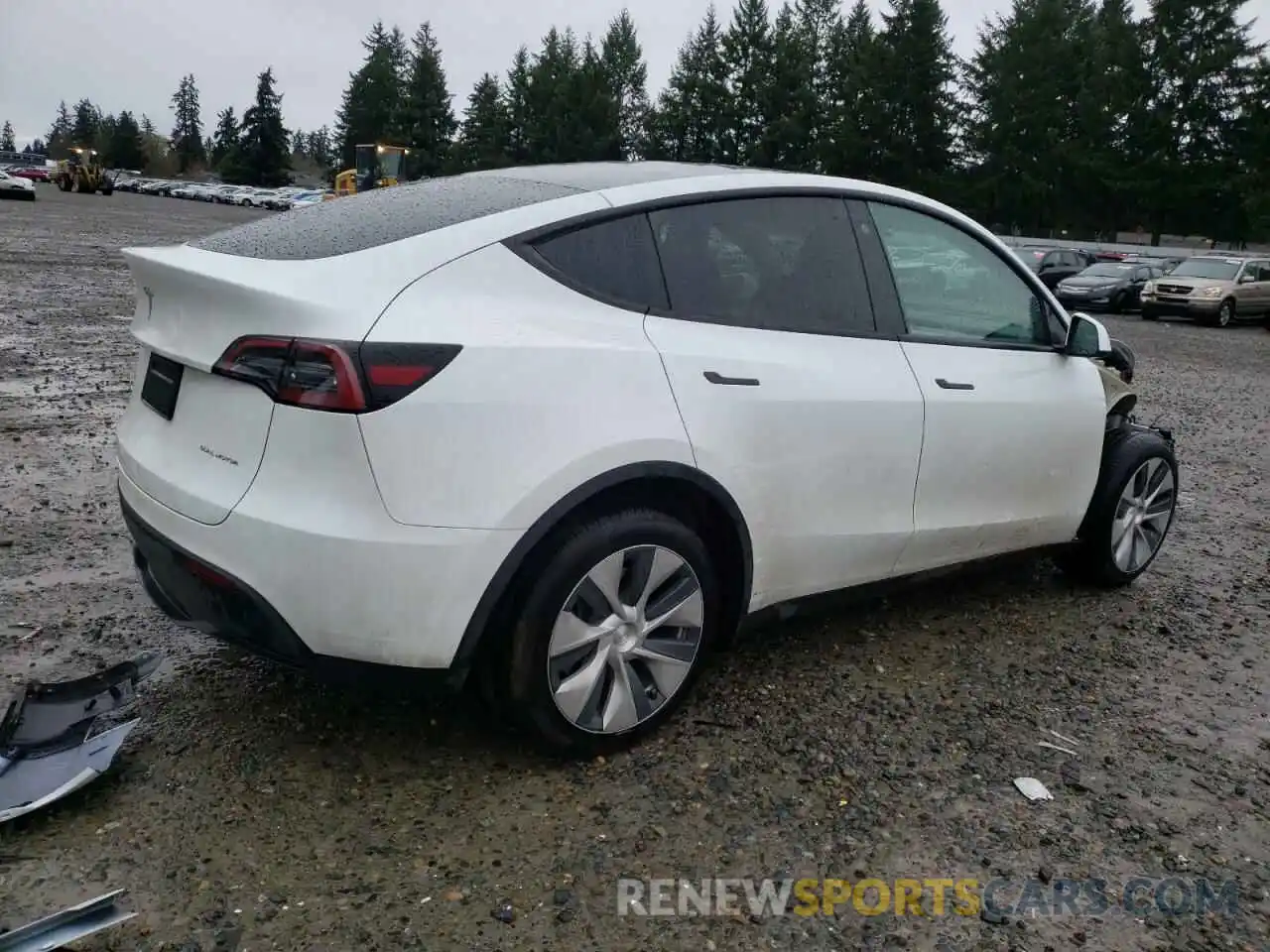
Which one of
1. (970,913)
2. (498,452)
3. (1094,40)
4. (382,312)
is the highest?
(1094,40)

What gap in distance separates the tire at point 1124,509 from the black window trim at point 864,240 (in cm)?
67

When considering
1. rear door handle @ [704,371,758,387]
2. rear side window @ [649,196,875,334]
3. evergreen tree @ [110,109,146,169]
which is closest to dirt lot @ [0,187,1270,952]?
rear door handle @ [704,371,758,387]

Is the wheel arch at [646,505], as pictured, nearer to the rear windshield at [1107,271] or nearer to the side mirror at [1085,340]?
the side mirror at [1085,340]

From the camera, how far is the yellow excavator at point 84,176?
67.8 metres

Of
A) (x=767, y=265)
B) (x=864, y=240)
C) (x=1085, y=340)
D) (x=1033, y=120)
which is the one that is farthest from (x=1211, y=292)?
(x=1033, y=120)

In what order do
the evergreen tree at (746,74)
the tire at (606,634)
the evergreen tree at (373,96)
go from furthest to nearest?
the evergreen tree at (373,96)
the evergreen tree at (746,74)
the tire at (606,634)

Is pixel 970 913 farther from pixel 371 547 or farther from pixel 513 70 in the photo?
pixel 513 70

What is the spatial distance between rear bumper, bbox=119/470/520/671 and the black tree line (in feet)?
187

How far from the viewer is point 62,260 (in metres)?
20.1

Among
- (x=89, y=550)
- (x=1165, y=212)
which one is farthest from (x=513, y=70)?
(x=89, y=550)

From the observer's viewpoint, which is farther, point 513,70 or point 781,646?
point 513,70

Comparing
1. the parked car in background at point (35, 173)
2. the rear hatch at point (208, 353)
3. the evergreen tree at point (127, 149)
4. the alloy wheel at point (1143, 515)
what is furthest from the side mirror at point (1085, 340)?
the evergreen tree at point (127, 149)

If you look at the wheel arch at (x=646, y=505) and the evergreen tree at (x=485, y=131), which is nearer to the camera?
the wheel arch at (x=646, y=505)

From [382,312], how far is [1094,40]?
219 ft
